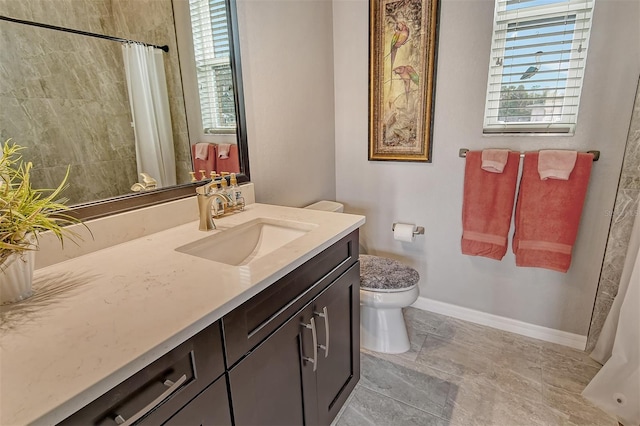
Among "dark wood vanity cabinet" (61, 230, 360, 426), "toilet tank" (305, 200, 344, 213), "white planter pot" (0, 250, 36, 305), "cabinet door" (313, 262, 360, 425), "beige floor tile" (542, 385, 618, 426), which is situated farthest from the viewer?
"toilet tank" (305, 200, 344, 213)

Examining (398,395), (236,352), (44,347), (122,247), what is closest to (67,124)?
(122,247)

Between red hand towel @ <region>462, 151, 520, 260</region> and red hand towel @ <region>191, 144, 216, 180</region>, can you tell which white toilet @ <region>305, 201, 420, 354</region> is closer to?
red hand towel @ <region>462, 151, 520, 260</region>

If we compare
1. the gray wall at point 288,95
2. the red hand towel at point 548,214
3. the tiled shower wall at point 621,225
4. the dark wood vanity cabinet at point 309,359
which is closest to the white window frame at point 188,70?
the gray wall at point 288,95

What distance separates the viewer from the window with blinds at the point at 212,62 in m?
1.37

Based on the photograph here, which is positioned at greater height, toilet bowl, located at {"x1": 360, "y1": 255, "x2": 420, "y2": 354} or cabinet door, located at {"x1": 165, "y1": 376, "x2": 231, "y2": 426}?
cabinet door, located at {"x1": 165, "y1": 376, "x2": 231, "y2": 426}

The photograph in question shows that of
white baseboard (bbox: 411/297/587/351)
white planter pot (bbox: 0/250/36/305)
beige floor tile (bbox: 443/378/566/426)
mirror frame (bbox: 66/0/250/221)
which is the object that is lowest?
beige floor tile (bbox: 443/378/566/426)

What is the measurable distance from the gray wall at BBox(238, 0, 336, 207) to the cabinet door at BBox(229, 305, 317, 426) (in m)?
0.87

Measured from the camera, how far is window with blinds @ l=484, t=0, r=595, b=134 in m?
1.57

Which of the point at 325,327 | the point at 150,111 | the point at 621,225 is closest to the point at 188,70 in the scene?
the point at 150,111

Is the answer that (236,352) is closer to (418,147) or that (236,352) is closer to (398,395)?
(398,395)

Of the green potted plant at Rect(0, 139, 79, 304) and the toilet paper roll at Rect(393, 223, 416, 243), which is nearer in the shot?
the green potted plant at Rect(0, 139, 79, 304)

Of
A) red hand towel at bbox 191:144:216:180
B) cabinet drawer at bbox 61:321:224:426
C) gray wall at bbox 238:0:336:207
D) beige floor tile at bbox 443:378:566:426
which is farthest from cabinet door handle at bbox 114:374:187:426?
beige floor tile at bbox 443:378:566:426

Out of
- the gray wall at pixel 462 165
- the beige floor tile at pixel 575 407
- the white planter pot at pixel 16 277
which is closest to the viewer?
the white planter pot at pixel 16 277

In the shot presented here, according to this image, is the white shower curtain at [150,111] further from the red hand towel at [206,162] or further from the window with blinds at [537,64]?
the window with blinds at [537,64]
